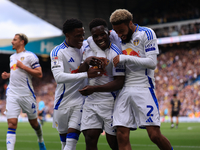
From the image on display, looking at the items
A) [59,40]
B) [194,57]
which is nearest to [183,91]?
[194,57]

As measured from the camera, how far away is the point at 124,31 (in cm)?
416

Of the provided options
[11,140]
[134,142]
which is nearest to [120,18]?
[11,140]

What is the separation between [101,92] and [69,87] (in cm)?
53

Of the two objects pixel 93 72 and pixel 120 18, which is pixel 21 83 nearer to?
pixel 93 72

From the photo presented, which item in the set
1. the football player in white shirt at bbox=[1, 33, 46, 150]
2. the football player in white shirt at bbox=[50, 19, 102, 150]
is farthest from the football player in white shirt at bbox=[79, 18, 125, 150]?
the football player in white shirt at bbox=[1, 33, 46, 150]

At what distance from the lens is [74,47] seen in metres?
4.52

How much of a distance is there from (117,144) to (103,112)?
21.2 inches

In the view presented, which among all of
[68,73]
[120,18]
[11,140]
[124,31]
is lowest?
[11,140]

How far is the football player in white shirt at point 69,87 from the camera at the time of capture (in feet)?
14.2

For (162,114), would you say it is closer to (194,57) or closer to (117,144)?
(194,57)

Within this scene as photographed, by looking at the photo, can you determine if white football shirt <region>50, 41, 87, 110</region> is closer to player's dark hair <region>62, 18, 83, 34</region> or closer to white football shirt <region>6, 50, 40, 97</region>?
player's dark hair <region>62, 18, 83, 34</region>

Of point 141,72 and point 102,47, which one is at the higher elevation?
point 102,47

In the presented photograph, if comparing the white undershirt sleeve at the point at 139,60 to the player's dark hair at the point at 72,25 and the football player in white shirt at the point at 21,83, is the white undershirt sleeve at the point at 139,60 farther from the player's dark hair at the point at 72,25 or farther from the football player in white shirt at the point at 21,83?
the football player in white shirt at the point at 21,83

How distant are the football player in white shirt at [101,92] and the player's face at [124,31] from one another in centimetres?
16
